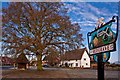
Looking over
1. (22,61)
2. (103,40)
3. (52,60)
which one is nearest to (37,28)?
(52,60)

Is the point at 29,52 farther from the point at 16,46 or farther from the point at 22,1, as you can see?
the point at 22,1

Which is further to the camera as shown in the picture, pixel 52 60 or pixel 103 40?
pixel 52 60

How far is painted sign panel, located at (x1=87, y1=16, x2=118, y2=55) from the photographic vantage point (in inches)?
98.2

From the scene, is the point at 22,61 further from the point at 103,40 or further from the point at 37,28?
the point at 103,40

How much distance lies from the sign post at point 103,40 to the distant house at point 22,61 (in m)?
5.40

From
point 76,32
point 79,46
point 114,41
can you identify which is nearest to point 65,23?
point 76,32

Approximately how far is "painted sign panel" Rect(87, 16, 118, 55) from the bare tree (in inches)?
179

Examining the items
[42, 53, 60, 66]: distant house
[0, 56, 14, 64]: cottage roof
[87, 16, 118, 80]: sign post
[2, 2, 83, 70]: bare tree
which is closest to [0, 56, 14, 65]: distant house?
[0, 56, 14, 64]: cottage roof

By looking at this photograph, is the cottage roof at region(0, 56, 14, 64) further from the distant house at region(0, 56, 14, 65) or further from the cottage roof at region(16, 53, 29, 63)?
the cottage roof at region(16, 53, 29, 63)

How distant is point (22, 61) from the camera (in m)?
8.42

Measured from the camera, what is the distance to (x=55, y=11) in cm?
805

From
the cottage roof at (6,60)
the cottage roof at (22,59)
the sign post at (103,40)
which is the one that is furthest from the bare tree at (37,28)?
the sign post at (103,40)

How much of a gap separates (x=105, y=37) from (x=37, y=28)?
17.5 feet

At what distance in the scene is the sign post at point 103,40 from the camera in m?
2.50
